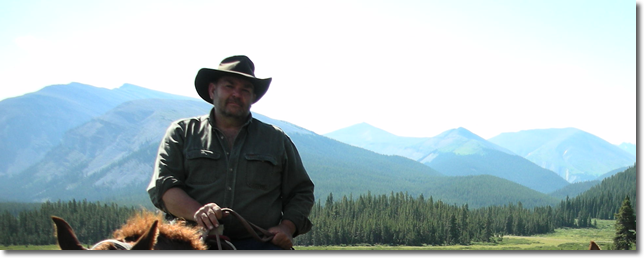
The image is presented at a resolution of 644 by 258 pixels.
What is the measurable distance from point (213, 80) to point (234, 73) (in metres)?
0.36

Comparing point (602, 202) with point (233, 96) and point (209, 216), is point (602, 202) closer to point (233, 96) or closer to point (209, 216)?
point (233, 96)

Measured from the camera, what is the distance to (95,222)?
124 meters

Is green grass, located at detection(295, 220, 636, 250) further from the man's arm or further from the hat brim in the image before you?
the man's arm

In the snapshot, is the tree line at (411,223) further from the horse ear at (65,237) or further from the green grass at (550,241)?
the horse ear at (65,237)

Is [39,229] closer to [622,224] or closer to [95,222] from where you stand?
[95,222]

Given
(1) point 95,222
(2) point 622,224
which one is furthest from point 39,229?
(2) point 622,224

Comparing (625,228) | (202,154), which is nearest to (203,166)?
(202,154)

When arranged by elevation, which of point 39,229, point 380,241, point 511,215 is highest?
point 511,215

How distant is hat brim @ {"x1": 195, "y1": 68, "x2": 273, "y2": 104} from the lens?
4.06 m

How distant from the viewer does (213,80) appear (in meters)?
4.26

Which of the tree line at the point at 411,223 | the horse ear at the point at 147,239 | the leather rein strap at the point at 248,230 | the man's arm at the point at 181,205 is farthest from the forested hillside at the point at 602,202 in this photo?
the horse ear at the point at 147,239
